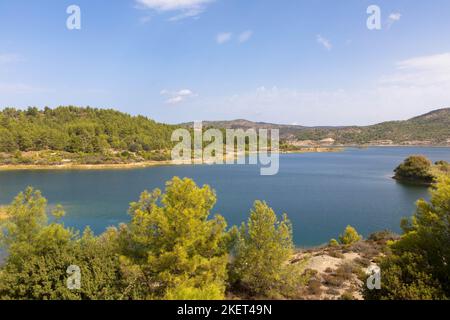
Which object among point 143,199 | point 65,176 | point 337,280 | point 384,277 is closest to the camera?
point 384,277

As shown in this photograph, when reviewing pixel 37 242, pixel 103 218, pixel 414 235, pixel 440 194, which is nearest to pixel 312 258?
pixel 414 235

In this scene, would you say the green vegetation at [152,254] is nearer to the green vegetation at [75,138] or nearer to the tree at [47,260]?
the tree at [47,260]

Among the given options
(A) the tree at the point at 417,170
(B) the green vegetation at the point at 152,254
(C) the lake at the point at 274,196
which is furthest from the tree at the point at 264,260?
(A) the tree at the point at 417,170

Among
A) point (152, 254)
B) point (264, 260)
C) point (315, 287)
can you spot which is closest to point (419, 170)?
point (315, 287)

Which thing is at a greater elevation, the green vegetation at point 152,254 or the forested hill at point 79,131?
the forested hill at point 79,131

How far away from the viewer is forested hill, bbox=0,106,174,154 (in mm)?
105375

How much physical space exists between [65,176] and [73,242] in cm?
6796

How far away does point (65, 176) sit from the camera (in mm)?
77688

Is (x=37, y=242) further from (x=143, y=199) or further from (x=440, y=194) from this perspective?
(x=440, y=194)

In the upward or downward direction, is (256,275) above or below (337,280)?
above

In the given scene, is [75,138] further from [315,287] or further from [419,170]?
[315,287]

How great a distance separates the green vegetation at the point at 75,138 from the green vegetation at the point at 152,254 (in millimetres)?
89228

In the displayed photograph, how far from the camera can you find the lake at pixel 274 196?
3906cm

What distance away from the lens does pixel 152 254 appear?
1541 cm
